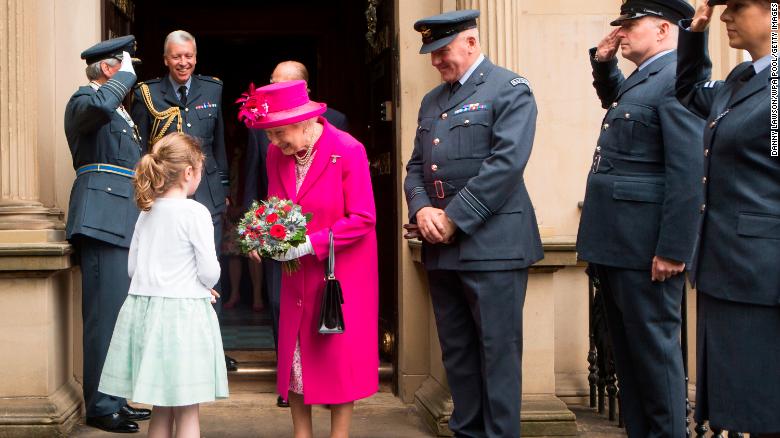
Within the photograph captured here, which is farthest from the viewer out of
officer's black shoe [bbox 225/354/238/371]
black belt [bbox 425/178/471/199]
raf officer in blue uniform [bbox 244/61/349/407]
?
officer's black shoe [bbox 225/354/238/371]

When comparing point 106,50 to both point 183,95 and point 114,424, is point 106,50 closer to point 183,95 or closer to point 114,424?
point 183,95

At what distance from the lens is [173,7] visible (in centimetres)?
1085

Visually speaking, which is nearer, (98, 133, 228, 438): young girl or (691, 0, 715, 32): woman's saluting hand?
→ (691, 0, 715, 32): woman's saluting hand

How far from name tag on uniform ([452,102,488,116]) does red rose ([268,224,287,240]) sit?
100 cm

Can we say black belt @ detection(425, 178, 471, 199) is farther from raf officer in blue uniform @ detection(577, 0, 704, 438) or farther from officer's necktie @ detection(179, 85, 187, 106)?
officer's necktie @ detection(179, 85, 187, 106)

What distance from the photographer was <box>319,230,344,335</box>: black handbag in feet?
15.0

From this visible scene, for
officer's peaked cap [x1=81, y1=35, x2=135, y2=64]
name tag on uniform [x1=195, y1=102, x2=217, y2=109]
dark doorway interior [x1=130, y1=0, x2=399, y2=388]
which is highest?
dark doorway interior [x1=130, y1=0, x2=399, y2=388]

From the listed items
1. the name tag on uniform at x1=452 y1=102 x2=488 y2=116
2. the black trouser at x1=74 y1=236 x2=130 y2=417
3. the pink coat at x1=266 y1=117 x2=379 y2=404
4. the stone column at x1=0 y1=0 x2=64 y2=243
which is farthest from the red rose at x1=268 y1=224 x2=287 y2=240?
the stone column at x1=0 y1=0 x2=64 y2=243

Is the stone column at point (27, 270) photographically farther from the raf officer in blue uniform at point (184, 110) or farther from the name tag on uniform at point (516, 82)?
the name tag on uniform at point (516, 82)

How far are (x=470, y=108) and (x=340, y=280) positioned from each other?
39.3 inches

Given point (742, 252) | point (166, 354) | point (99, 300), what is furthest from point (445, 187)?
point (99, 300)

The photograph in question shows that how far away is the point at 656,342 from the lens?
4422mm

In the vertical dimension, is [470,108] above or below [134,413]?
above

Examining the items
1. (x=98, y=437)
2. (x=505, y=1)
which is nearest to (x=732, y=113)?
(x=505, y=1)
